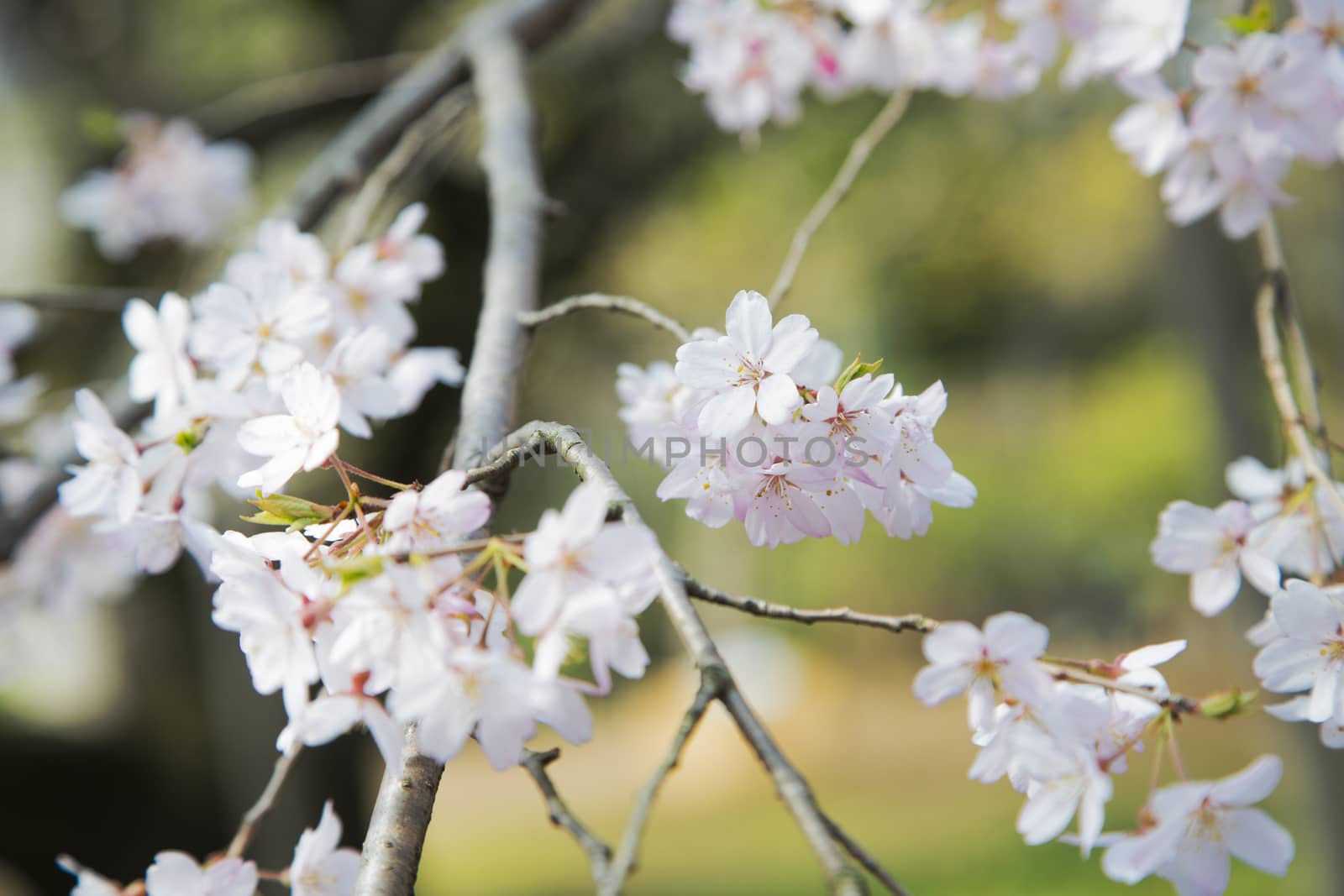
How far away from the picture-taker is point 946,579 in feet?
32.3

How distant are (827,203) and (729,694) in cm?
83

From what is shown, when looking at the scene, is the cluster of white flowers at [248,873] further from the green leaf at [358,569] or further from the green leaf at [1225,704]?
the green leaf at [1225,704]

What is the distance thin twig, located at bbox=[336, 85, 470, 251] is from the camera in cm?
134

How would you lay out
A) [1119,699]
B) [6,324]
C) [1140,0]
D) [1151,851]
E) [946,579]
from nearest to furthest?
1. [1151,851]
2. [1119,699]
3. [1140,0]
4. [6,324]
5. [946,579]

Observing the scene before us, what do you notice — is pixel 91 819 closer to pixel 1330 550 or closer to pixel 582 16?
pixel 582 16

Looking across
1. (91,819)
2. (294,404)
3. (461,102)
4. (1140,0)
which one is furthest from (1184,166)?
(91,819)

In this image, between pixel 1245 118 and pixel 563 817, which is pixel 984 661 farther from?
pixel 1245 118

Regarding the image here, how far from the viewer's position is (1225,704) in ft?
2.18

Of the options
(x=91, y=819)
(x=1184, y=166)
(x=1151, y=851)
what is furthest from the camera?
(x=91, y=819)

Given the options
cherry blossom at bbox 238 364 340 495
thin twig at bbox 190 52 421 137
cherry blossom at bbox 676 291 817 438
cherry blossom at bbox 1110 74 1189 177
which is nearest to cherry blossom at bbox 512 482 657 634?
cherry blossom at bbox 676 291 817 438

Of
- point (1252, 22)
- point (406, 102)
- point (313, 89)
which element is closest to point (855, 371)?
point (1252, 22)

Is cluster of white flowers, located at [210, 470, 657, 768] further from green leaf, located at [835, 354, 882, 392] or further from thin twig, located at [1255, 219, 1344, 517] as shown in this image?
thin twig, located at [1255, 219, 1344, 517]

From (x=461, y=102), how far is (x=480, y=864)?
5.46 metres

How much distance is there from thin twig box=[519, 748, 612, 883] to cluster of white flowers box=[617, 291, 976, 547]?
22 centimetres
